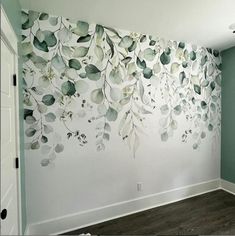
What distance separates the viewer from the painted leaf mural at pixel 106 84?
2.07m

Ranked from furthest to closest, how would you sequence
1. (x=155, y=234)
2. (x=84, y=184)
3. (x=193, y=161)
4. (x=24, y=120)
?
(x=193, y=161) < (x=84, y=184) < (x=155, y=234) < (x=24, y=120)

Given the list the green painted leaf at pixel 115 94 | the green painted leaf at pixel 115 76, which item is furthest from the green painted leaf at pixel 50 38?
the green painted leaf at pixel 115 94

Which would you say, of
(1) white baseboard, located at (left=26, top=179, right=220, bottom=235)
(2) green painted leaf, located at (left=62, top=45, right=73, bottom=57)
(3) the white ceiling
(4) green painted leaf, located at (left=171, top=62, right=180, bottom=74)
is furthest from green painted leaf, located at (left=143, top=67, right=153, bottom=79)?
(1) white baseboard, located at (left=26, top=179, right=220, bottom=235)

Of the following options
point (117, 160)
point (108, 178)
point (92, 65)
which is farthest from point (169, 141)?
point (92, 65)

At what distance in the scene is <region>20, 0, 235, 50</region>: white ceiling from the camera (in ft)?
Answer: 6.24

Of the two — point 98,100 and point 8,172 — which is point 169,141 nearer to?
point 98,100

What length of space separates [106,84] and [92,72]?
23 centimetres

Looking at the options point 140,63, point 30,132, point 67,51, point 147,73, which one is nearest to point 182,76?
point 147,73

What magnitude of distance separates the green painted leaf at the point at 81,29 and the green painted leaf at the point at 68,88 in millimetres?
612

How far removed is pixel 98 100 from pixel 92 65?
444 millimetres

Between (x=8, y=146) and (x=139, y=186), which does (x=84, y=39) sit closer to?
(x=8, y=146)

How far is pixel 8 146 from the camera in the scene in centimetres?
137

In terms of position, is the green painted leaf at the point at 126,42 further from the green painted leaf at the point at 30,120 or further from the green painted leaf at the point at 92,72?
the green painted leaf at the point at 30,120

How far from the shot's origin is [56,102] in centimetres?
215
